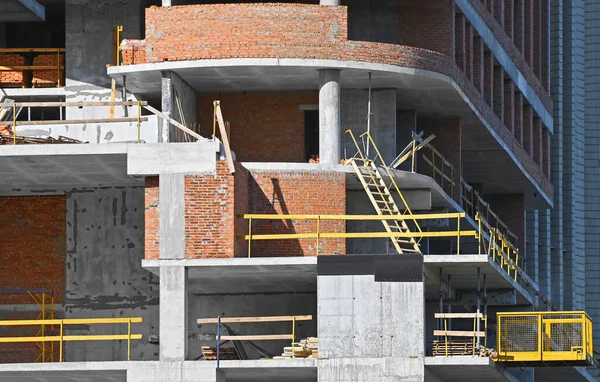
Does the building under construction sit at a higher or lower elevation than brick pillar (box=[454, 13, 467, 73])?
lower

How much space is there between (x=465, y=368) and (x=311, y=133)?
27.4ft

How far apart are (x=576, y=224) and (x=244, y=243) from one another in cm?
4063

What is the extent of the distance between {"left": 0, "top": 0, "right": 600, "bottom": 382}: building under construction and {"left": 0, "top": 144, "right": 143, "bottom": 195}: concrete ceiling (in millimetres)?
80

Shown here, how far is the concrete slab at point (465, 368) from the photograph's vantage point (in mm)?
43688

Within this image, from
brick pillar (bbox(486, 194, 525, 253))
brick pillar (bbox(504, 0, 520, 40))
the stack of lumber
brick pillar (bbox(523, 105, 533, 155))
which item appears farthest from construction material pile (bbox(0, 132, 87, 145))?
brick pillar (bbox(486, 194, 525, 253))

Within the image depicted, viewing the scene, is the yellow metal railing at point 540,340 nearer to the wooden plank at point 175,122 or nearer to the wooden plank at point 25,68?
the wooden plank at point 175,122

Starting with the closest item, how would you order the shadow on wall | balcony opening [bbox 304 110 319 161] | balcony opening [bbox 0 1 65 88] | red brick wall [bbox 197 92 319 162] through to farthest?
1. the shadow on wall
2. red brick wall [bbox 197 92 319 162]
3. balcony opening [bbox 304 110 319 161]
4. balcony opening [bbox 0 1 65 88]

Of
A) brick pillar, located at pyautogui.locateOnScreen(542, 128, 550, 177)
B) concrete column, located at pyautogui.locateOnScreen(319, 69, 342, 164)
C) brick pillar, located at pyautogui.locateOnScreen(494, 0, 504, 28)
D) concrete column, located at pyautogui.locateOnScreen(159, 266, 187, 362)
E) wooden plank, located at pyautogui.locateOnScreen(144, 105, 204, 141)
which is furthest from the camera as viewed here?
brick pillar, located at pyautogui.locateOnScreen(542, 128, 550, 177)

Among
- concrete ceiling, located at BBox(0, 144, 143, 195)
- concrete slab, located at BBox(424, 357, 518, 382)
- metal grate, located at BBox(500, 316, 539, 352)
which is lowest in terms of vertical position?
concrete slab, located at BBox(424, 357, 518, 382)

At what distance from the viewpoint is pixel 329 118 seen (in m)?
47.3

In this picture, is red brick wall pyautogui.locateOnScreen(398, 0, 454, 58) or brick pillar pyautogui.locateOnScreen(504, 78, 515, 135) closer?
red brick wall pyautogui.locateOnScreen(398, 0, 454, 58)

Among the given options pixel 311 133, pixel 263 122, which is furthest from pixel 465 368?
pixel 263 122

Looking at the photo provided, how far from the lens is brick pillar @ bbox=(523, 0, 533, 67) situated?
213 feet

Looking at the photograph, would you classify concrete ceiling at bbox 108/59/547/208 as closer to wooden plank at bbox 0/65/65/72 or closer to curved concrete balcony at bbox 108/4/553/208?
curved concrete balcony at bbox 108/4/553/208
